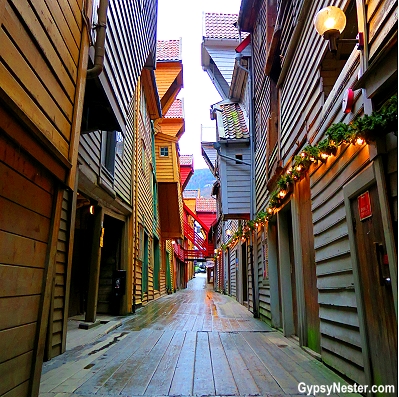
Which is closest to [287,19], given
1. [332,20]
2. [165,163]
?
[332,20]

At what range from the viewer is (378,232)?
2482mm

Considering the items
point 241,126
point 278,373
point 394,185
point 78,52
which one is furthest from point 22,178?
point 241,126

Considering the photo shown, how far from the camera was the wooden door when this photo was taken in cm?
234

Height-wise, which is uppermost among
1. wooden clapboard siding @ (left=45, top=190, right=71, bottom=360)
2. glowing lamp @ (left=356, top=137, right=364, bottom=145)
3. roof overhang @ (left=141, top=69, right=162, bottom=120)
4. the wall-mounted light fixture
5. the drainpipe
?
roof overhang @ (left=141, top=69, right=162, bottom=120)

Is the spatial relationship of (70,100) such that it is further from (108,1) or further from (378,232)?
(378,232)

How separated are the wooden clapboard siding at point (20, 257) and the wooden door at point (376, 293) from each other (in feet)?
7.79

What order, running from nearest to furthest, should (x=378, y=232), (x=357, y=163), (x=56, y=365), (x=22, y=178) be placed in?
1. (x=22, y=178)
2. (x=378, y=232)
3. (x=357, y=163)
4. (x=56, y=365)

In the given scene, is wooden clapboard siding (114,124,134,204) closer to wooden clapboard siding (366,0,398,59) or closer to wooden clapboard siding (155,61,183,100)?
wooden clapboard siding (155,61,183,100)

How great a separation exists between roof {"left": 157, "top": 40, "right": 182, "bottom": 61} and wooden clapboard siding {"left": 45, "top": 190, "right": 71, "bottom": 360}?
10260 mm

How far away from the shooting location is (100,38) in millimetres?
3576

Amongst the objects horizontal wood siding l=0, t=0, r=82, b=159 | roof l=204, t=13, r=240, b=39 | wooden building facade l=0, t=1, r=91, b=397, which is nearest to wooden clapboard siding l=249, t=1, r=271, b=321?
roof l=204, t=13, r=240, b=39

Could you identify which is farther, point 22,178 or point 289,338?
point 289,338

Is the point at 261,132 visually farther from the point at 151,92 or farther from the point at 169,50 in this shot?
the point at 169,50

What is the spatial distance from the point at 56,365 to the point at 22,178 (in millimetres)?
2406
